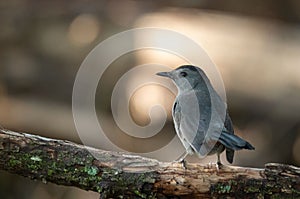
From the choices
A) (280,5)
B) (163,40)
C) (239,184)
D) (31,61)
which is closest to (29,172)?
(239,184)

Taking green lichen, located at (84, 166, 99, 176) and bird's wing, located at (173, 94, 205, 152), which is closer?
green lichen, located at (84, 166, 99, 176)

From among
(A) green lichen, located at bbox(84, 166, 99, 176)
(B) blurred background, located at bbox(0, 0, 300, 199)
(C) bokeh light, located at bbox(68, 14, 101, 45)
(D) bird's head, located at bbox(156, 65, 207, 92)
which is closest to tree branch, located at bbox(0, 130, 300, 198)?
(A) green lichen, located at bbox(84, 166, 99, 176)

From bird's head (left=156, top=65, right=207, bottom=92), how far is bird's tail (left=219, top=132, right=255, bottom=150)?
2.18 ft

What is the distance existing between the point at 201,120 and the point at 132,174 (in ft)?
1.62

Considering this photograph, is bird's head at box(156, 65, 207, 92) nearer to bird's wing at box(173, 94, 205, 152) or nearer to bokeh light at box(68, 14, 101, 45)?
bird's wing at box(173, 94, 205, 152)

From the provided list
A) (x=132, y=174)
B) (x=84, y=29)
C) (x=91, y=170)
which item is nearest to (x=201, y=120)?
(x=132, y=174)

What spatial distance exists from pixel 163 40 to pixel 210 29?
58cm

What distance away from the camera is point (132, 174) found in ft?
9.59

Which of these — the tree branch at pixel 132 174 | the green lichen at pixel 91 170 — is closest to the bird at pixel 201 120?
the tree branch at pixel 132 174

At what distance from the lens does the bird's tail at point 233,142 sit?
277cm

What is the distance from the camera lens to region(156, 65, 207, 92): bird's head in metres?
3.61

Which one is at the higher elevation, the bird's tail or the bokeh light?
the bokeh light

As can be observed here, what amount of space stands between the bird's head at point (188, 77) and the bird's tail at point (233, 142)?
26.2 inches

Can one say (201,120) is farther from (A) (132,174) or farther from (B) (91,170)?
(B) (91,170)
